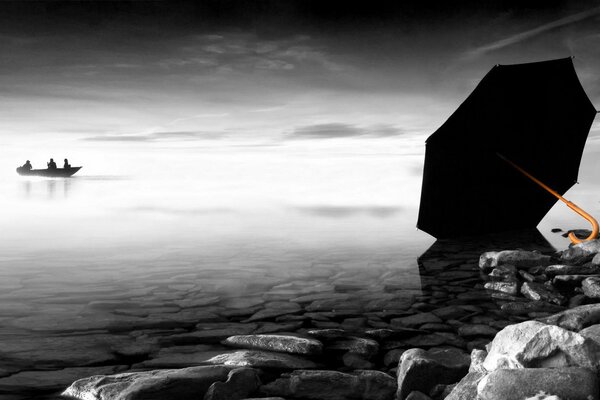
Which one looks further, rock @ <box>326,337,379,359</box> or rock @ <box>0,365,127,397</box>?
rock @ <box>326,337,379,359</box>

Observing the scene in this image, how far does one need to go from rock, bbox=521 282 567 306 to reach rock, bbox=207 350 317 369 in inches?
137

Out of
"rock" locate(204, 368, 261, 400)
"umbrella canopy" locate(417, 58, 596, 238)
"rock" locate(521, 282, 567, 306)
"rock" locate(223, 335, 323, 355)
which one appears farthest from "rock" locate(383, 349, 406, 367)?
"umbrella canopy" locate(417, 58, 596, 238)

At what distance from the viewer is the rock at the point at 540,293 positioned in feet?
21.1

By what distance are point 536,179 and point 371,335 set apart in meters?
5.97

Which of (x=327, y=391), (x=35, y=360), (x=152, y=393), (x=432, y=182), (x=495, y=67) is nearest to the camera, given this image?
(x=152, y=393)

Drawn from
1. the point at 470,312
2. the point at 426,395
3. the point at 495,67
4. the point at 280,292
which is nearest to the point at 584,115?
the point at 495,67

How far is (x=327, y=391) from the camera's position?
3848mm

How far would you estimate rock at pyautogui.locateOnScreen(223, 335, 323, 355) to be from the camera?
4.70 meters

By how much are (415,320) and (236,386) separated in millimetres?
2656

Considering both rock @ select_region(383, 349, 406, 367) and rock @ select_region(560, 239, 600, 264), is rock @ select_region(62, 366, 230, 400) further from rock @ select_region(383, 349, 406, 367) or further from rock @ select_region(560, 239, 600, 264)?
rock @ select_region(560, 239, 600, 264)

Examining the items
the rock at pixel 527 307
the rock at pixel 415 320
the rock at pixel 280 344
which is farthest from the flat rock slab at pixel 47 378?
the rock at pixel 527 307

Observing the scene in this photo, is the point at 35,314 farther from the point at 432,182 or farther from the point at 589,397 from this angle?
the point at 432,182

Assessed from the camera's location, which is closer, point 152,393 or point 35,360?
point 152,393

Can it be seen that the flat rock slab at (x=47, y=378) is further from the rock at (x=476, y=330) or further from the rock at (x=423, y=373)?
the rock at (x=476, y=330)
